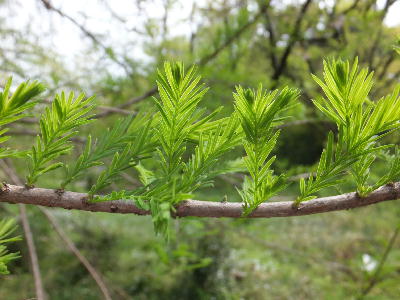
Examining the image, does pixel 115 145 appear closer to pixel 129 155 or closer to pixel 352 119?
pixel 129 155

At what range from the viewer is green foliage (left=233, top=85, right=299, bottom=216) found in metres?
0.30

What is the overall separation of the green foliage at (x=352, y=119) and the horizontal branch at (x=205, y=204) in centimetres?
1

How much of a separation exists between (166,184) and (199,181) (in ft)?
0.13

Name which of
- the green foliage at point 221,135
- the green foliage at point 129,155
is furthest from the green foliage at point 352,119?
the green foliage at point 129,155

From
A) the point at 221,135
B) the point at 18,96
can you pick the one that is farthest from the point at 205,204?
the point at 18,96

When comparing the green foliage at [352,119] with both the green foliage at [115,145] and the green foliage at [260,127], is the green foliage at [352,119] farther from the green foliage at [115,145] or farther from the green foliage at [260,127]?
the green foliage at [115,145]

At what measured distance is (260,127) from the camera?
1.01 feet

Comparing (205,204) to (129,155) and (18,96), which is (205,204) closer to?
(129,155)

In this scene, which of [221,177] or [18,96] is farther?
[221,177]

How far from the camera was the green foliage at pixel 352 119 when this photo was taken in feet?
0.97

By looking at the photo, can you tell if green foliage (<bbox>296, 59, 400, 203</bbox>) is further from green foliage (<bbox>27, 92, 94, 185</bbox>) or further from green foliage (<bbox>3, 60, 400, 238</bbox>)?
green foliage (<bbox>27, 92, 94, 185</bbox>)

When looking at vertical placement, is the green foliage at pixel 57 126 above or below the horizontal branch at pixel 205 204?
above

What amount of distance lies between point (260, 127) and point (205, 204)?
99 mm

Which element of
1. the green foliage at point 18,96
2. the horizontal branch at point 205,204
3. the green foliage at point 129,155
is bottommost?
the horizontal branch at point 205,204
